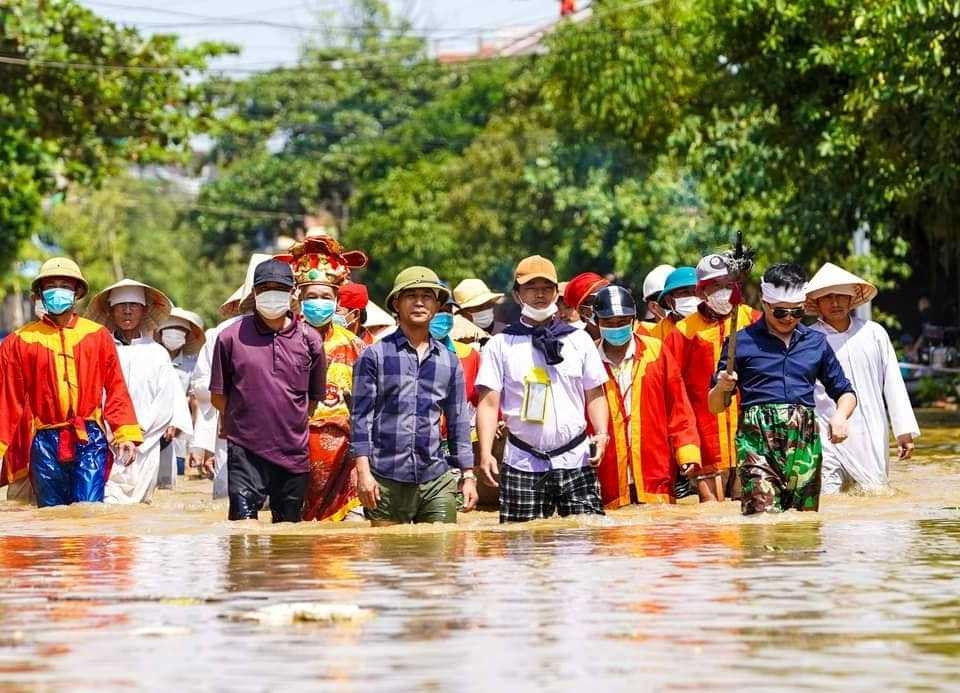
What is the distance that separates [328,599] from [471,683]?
7.14 feet

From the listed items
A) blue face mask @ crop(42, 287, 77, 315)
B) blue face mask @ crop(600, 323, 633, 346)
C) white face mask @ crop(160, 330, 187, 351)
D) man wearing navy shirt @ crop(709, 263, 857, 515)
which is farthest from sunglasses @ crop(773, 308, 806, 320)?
white face mask @ crop(160, 330, 187, 351)

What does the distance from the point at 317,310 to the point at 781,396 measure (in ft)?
8.15

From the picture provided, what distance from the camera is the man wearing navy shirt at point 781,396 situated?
1152 centimetres

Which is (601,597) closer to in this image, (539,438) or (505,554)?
(505,554)

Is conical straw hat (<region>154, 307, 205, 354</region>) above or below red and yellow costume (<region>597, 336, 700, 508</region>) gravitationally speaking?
above

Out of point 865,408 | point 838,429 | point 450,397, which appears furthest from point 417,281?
point 865,408

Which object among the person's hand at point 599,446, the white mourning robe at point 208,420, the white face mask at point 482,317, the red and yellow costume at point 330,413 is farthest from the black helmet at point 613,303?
the white face mask at point 482,317

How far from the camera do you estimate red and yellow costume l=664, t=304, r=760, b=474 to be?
14.1 m

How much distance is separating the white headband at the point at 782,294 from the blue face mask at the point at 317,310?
233 centimetres

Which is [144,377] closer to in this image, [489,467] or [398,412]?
[398,412]

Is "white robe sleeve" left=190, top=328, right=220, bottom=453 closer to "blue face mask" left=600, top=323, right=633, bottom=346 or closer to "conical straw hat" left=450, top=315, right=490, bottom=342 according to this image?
"blue face mask" left=600, top=323, right=633, bottom=346

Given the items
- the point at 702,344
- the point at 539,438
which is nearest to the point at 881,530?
the point at 539,438

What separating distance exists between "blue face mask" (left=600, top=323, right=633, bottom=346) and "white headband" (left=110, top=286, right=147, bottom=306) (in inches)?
131

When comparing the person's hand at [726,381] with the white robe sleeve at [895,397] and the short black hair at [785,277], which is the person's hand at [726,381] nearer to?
the short black hair at [785,277]
